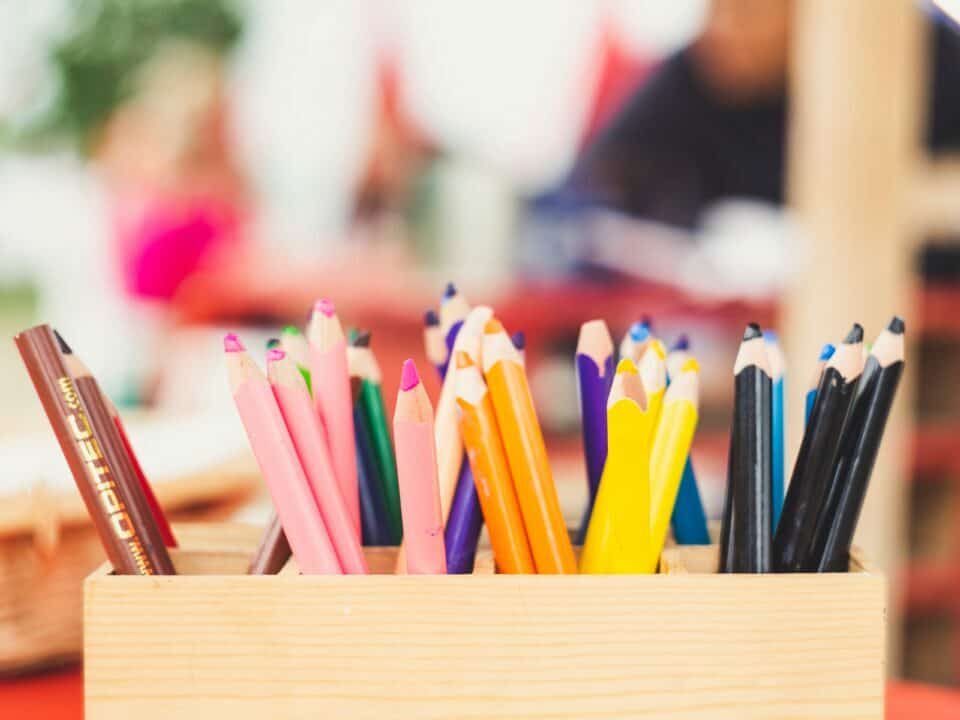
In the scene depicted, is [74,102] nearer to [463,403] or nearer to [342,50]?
[342,50]

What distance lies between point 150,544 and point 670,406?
177 millimetres

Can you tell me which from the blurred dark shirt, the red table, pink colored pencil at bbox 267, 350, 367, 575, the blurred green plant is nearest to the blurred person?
the blurred dark shirt

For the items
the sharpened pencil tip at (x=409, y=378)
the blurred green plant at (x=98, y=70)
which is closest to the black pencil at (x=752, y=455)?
the sharpened pencil tip at (x=409, y=378)

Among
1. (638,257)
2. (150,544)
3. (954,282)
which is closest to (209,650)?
(150,544)

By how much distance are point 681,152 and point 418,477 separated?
3.58 ft

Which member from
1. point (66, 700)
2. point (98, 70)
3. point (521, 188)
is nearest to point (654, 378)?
point (66, 700)

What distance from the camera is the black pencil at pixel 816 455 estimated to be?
0.33m

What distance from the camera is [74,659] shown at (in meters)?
0.44

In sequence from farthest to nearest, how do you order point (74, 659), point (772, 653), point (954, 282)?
point (954, 282), point (74, 659), point (772, 653)

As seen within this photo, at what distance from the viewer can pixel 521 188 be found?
1.36 meters

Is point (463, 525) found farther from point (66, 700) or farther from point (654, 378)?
point (66, 700)

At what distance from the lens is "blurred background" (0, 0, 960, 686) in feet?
4.11

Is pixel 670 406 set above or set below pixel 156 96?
below

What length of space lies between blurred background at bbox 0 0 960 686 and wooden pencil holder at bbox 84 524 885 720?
0.89m
